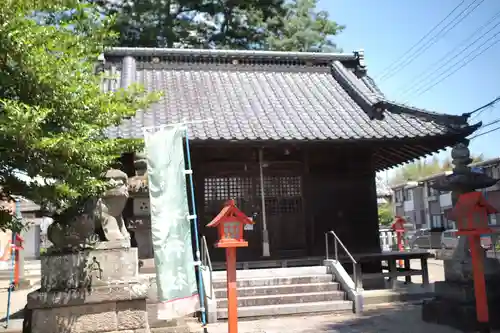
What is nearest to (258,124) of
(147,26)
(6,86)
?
(6,86)

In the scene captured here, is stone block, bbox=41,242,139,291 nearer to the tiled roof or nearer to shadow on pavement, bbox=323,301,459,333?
shadow on pavement, bbox=323,301,459,333

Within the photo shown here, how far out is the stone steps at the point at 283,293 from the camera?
9859 mm

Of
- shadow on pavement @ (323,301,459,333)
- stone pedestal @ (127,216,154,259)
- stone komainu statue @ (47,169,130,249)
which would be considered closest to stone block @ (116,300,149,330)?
stone komainu statue @ (47,169,130,249)

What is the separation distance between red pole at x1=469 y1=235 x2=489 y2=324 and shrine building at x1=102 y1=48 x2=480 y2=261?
4274mm

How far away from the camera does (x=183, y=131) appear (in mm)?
6871

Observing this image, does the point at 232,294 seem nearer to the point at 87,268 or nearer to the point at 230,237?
the point at 230,237

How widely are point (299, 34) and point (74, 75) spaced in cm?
2016

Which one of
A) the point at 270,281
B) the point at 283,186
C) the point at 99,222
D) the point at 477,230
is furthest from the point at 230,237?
the point at 283,186

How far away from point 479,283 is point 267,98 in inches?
311

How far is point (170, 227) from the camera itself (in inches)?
246

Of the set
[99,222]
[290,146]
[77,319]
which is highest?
[290,146]

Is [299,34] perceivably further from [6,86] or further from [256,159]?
[6,86]

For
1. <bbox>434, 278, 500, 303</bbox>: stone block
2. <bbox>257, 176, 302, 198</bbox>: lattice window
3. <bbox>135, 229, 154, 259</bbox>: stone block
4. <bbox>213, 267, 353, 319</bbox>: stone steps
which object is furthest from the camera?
<bbox>257, 176, 302, 198</bbox>: lattice window

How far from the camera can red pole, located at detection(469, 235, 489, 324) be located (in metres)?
7.22
